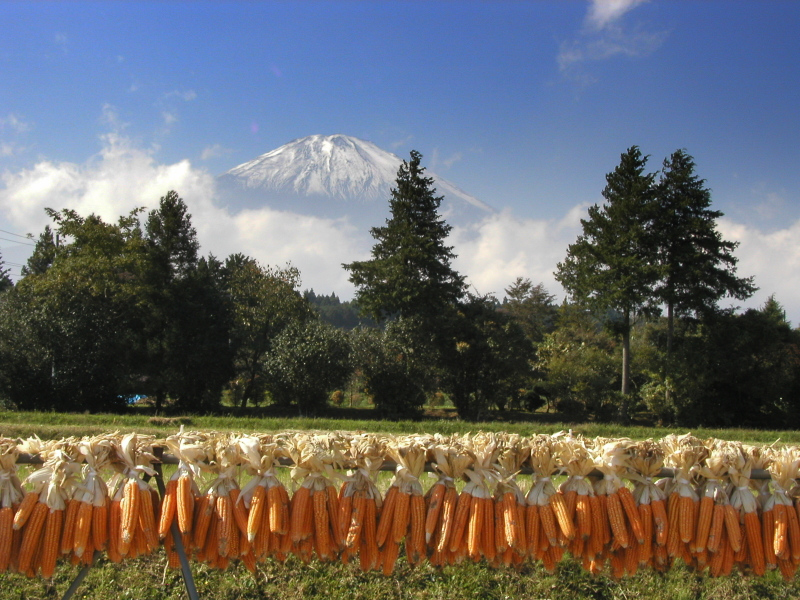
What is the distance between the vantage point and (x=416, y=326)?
2886cm

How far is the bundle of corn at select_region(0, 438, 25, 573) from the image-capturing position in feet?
11.5

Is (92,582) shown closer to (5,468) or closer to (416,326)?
(5,468)

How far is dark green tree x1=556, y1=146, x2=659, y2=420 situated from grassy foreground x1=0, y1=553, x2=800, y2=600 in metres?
24.0

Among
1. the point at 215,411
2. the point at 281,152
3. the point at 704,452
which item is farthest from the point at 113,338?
the point at 281,152

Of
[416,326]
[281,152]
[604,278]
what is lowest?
[416,326]

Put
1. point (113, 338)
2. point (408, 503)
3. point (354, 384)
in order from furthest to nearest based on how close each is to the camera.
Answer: point (354, 384) → point (113, 338) → point (408, 503)

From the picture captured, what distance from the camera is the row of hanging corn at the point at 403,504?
351 cm

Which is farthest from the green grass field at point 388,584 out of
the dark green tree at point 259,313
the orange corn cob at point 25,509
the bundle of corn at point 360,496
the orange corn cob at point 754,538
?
the dark green tree at point 259,313

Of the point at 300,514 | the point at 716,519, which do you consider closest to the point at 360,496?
the point at 300,514

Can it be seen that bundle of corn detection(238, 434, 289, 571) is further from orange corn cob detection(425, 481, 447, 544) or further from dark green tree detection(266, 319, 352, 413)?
dark green tree detection(266, 319, 352, 413)

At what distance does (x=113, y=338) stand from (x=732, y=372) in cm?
3157

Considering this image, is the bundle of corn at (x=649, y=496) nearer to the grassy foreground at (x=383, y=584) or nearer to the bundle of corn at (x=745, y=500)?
the bundle of corn at (x=745, y=500)

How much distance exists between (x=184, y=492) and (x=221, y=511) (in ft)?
0.90

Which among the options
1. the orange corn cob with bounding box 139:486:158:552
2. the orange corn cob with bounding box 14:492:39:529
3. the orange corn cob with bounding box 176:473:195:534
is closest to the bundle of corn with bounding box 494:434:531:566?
the orange corn cob with bounding box 176:473:195:534
